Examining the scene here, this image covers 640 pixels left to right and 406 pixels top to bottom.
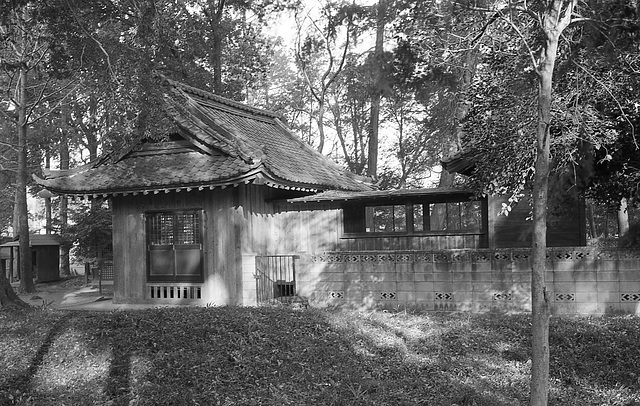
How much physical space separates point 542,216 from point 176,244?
1015cm

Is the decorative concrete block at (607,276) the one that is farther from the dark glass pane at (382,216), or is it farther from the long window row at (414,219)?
the dark glass pane at (382,216)

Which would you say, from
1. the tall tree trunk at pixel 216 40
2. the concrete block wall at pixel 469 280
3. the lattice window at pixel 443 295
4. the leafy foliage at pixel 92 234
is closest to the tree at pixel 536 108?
the concrete block wall at pixel 469 280

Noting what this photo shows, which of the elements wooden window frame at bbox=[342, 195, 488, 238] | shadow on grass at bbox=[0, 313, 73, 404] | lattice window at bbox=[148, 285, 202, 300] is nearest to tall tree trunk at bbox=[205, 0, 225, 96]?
lattice window at bbox=[148, 285, 202, 300]

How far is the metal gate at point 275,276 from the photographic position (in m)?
13.5

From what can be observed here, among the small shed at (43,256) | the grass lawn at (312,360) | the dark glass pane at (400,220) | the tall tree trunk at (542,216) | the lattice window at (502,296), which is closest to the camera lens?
the tall tree trunk at (542,216)

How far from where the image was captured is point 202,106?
1573 centimetres

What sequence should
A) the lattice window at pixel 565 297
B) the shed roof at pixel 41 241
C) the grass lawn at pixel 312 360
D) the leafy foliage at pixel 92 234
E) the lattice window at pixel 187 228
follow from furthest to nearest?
the shed roof at pixel 41 241 → the leafy foliage at pixel 92 234 → the lattice window at pixel 187 228 → the lattice window at pixel 565 297 → the grass lawn at pixel 312 360

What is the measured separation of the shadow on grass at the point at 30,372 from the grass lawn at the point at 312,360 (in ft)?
0.06

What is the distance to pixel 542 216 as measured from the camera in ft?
18.9

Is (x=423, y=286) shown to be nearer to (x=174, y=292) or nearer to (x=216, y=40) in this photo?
(x=174, y=292)

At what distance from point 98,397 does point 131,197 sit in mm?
7097

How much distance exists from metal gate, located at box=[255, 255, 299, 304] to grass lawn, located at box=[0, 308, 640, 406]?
263 cm

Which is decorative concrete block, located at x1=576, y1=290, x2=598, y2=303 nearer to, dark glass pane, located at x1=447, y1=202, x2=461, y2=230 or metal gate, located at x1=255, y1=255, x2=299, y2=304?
dark glass pane, located at x1=447, y1=202, x2=461, y2=230

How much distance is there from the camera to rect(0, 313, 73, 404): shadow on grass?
8.77 metres
